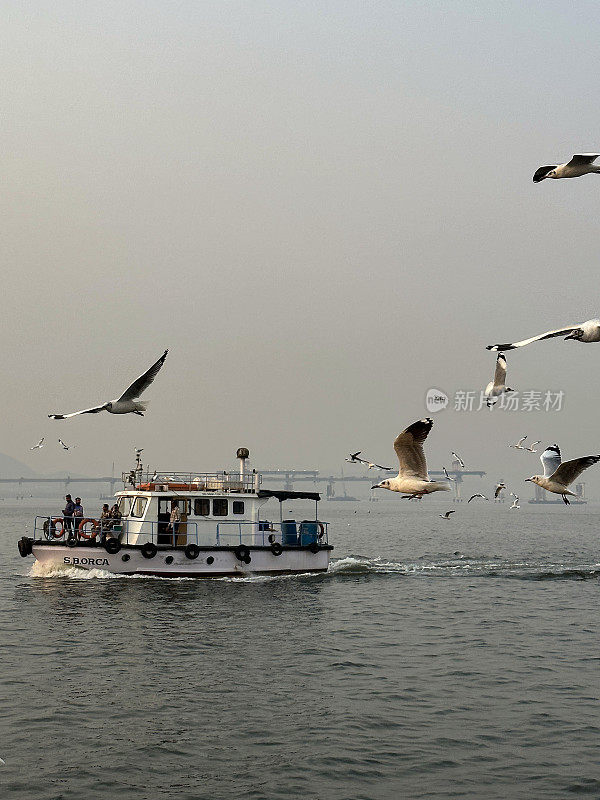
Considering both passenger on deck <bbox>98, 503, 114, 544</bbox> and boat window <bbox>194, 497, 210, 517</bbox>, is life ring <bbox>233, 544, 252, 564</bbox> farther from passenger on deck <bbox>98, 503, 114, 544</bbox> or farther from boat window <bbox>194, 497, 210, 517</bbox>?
passenger on deck <bbox>98, 503, 114, 544</bbox>

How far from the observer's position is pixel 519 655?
85.0ft

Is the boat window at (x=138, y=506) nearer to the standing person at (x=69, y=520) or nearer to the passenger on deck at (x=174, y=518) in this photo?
the passenger on deck at (x=174, y=518)

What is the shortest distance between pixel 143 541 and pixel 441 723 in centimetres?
2299

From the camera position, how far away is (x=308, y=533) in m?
42.2

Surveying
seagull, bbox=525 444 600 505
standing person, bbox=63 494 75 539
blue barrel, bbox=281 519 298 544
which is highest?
seagull, bbox=525 444 600 505

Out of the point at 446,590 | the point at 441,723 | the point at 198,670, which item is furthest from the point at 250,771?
the point at 446,590

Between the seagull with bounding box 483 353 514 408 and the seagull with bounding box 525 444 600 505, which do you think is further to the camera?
the seagull with bounding box 525 444 600 505

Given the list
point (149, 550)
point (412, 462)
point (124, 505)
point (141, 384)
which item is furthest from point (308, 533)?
point (412, 462)

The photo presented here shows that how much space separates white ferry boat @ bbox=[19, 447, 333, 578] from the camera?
38250 millimetres

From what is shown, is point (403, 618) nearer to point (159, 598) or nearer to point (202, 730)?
point (159, 598)

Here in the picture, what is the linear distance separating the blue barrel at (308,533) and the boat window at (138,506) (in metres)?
7.37

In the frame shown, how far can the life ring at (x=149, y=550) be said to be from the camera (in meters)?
37.7

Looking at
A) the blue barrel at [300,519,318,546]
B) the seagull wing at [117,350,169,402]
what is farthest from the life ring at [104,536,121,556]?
the seagull wing at [117,350,169,402]

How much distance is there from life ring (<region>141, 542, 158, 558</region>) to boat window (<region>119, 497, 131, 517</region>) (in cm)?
219
